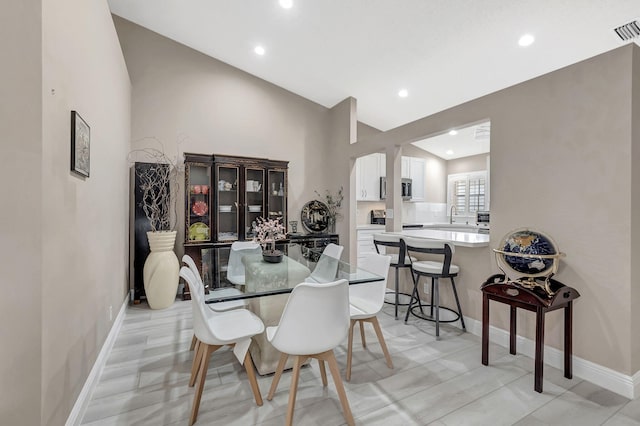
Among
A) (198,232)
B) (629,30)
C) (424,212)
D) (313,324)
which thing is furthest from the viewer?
(424,212)

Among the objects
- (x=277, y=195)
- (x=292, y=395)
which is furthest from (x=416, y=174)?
(x=292, y=395)

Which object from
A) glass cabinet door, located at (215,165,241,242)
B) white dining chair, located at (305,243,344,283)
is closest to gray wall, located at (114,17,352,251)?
glass cabinet door, located at (215,165,241,242)

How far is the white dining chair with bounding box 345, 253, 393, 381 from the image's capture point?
2.22 m

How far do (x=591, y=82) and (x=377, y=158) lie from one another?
3.93 meters

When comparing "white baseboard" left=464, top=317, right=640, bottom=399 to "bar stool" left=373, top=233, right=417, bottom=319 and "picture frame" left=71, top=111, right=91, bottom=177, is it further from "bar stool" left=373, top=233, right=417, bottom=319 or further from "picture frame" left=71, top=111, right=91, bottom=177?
"picture frame" left=71, top=111, right=91, bottom=177

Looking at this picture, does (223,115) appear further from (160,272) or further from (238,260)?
(238,260)

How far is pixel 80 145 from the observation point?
5.91ft

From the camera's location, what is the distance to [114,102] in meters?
2.98

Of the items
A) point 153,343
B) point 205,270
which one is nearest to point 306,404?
point 205,270

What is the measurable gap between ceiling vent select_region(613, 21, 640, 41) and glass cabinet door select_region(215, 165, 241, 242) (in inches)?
181

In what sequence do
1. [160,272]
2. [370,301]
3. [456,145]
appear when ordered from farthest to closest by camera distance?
1. [456,145]
2. [160,272]
3. [370,301]

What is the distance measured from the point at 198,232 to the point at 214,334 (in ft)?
9.42

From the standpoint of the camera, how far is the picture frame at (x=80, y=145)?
1.68m

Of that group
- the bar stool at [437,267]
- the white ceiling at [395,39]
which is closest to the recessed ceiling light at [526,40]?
the white ceiling at [395,39]
